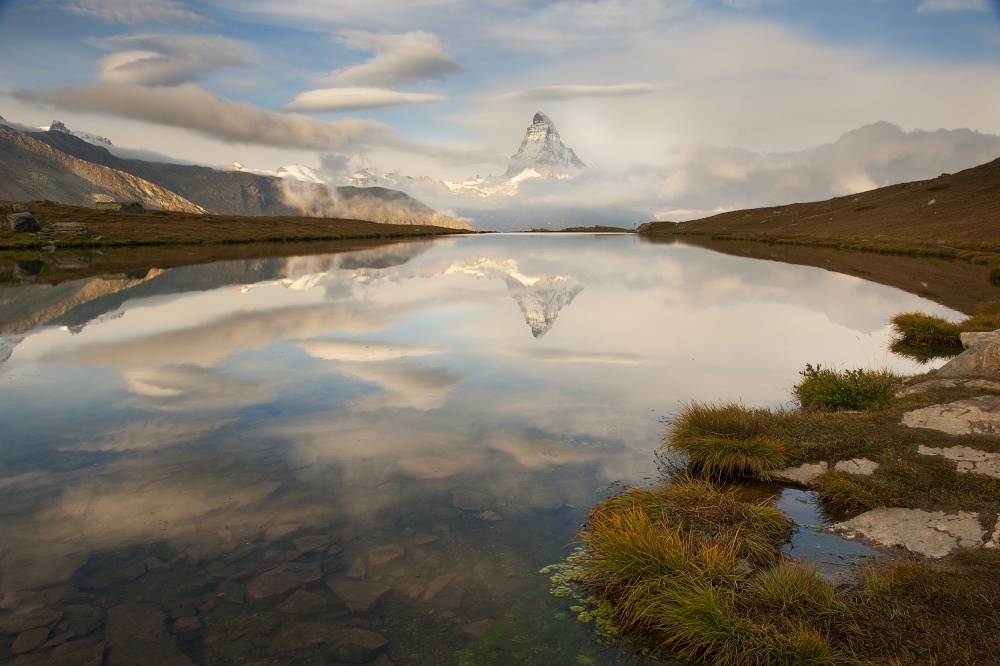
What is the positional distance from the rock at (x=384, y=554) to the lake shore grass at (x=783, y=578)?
2743mm

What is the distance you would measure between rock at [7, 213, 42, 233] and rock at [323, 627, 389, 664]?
120093mm

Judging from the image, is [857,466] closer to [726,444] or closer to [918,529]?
[918,529]

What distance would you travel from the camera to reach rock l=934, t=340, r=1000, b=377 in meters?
16.6

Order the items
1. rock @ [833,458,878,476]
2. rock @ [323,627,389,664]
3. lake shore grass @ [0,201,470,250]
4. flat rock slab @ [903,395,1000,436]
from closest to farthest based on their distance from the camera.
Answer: rock @ [323,627,389,664], rock @ [833,458,878,476], flat rock slab @ [903,395,1000,436], lake shore grass @ [0,201,470,250]

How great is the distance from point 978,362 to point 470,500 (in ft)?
51.7

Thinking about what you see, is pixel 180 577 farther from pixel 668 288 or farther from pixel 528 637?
pixel 668 288

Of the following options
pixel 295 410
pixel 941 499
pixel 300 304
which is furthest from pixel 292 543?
pixel 300 304

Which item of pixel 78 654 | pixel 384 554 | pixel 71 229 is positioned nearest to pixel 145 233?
pixel 71 229

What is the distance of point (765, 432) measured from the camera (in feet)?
43.4

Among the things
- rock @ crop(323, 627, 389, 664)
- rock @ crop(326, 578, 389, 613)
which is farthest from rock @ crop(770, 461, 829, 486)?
rock @ crop(323, 627, 389, 664)

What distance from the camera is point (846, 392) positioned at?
632 inches

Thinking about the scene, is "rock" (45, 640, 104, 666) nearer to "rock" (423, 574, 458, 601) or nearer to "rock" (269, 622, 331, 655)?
"rock" (269, 622, 331, 655)

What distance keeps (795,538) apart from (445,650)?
605 cm

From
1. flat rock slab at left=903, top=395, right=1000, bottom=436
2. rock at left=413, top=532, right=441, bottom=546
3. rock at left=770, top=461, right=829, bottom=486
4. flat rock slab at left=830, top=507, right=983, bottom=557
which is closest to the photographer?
flat rock slab at left=830, top=507, right=983, bottom=557
